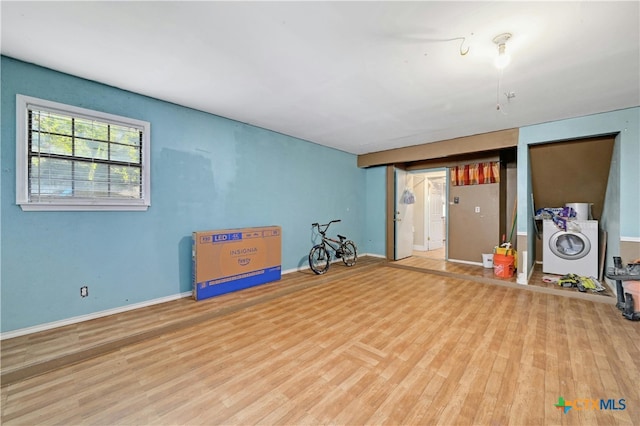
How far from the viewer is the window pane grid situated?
7.89 feet

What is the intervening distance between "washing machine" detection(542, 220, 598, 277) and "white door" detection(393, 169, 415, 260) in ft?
8.62

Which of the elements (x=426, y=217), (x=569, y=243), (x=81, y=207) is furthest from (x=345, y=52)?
(x=426, y=217)

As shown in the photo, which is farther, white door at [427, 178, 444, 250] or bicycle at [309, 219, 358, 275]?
white door at [427, 178, 444, 250]

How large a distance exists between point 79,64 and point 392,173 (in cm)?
548

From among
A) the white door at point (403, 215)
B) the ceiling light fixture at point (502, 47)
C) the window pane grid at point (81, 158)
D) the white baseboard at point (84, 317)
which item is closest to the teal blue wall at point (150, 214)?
the white baseboard at point (84, 317)

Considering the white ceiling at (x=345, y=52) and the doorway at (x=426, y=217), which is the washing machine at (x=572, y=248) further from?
the doorway at (x=426, y=217)

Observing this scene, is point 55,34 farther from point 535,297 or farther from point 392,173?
point 535,297

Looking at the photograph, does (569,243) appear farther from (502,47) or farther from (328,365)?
(328,365)

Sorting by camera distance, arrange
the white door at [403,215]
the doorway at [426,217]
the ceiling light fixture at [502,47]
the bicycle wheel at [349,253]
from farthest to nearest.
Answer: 1. the doorway at [426,217]
2. the white door at [403,215]
3. the bicycle wheel at [349,253]
4. the ceiling light fixture at [502,47]

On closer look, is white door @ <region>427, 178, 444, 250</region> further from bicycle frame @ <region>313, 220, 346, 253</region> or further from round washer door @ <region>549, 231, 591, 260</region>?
bicycle frame @ <region>313, 220, 346, 253</region>

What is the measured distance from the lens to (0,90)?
223 cm

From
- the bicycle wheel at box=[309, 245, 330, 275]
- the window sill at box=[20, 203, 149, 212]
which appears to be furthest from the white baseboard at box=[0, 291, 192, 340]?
the bicycle wheel at box=[309, 245, 330, 275]

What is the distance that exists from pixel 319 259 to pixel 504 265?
3.34 m

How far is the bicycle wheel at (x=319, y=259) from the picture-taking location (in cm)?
460
